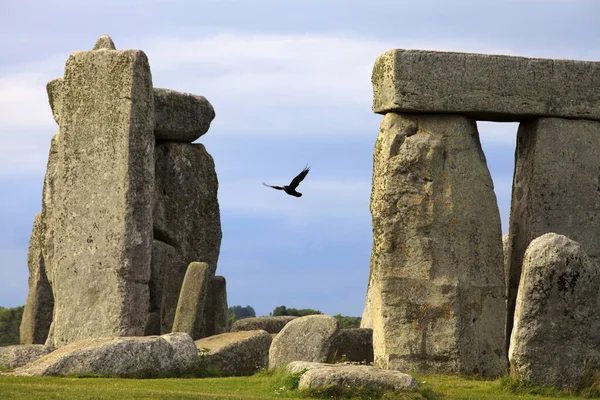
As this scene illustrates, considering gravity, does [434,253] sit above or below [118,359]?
above

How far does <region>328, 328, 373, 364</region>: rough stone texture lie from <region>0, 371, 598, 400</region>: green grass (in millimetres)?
1489

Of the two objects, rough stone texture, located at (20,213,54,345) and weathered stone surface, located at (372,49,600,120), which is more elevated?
weathered stone surface, located at (372,49,600,120)

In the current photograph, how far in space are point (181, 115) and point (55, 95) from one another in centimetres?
233

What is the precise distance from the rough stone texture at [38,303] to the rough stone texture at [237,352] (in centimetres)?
568

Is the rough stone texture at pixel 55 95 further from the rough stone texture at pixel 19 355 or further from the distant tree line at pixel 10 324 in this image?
the distant tree line at pixel 10 324

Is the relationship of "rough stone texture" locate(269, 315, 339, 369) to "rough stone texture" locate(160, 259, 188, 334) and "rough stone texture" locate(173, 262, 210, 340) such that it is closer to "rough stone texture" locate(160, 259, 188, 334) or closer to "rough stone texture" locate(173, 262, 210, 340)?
"rough stone texture" locate(173, 262, 210, 340)

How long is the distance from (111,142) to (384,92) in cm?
483

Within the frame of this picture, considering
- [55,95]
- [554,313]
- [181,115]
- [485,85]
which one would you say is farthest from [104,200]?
[554,313]

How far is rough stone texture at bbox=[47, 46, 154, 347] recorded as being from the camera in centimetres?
2297

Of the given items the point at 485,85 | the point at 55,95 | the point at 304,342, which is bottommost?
the point at 304,342

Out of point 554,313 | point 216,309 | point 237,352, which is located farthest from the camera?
point 216,309

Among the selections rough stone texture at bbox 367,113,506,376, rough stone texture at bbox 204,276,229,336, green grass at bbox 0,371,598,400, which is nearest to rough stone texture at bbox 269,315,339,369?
rough stone texture at bbox 367,113,506,376

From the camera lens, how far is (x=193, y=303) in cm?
2297

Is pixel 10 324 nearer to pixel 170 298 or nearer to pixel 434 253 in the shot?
pixel 170 298
